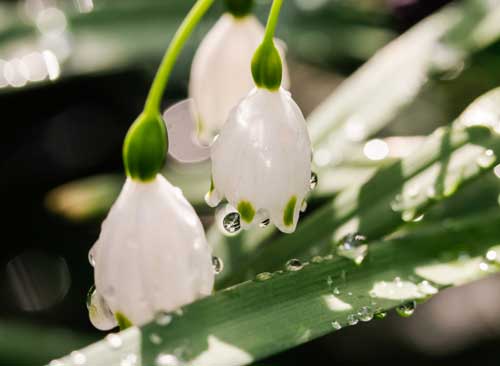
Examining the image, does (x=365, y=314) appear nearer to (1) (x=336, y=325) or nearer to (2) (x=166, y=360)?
(1) (x=336, y=325)

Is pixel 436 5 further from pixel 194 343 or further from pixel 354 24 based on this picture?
pixel 194 343

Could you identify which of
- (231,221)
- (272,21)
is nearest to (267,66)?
(272,21)

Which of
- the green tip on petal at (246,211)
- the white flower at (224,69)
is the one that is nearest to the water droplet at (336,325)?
the green tip on petal at (246,211)

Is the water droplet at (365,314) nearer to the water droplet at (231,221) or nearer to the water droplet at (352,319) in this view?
the water droplet at (352,319)

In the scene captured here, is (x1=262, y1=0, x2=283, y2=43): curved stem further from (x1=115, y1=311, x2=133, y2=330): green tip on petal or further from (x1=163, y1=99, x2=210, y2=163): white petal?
(x1=163, y1=99, x2=210, y2=163): white petal

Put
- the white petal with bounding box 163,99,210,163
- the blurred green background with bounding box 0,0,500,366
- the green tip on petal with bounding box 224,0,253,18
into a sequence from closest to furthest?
the green tip on petal with bounding box 224,0,253,18 → the blurred green background with bounding box 0,0,500,366 → the white petal with bounding box 163,99,210,163

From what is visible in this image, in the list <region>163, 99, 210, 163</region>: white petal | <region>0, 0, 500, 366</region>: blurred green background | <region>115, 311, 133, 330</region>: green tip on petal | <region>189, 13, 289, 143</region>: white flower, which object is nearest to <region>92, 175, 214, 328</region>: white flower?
<region>115, 311, 133, 330</region>: green tip on petal
